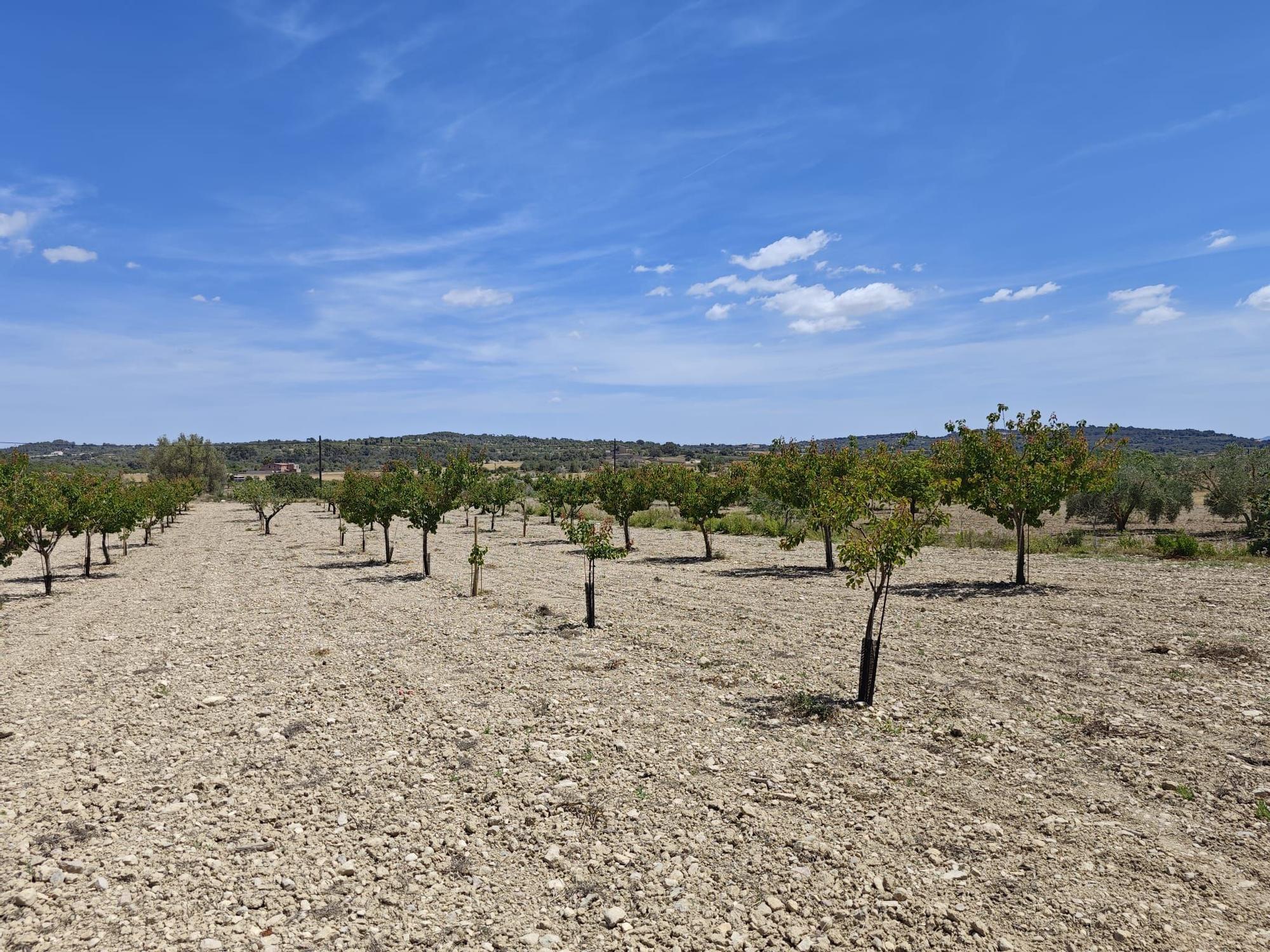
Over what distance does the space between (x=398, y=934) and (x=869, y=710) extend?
7732 mm

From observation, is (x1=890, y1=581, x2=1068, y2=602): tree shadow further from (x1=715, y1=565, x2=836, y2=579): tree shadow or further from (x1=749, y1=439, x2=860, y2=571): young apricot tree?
(x1=749, y1=439, x2=860, y2=571): young apricot tree

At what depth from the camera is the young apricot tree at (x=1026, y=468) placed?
2089 centimetres

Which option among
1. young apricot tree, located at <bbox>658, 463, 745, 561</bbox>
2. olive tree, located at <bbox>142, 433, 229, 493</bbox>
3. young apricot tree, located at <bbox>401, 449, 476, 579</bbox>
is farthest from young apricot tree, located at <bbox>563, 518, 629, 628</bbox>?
olive tree, located at <bbox>142, 433, 229, 493</bbox>

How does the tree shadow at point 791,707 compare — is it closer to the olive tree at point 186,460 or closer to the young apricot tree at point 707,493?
the young apricot tree at point 707,493

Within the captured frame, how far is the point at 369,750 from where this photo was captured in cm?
995

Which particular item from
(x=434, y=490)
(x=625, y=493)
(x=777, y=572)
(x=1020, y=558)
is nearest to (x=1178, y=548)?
(x=1020, y=558)

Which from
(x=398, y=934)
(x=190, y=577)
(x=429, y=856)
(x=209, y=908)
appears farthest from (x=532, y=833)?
(x=190, y=577)

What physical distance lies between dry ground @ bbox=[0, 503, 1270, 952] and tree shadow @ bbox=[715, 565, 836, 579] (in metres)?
8.09

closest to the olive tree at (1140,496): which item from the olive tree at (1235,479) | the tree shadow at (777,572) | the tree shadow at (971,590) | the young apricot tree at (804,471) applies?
the olive tree at (1235,479)

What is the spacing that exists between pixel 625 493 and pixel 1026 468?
20.2 meters

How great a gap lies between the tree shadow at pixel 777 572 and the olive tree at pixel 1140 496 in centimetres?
2444

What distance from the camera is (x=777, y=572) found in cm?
2761

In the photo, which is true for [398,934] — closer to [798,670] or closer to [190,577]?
[798,670]

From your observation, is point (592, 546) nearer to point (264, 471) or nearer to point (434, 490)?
point (434, 490)
